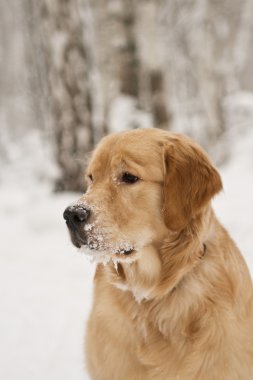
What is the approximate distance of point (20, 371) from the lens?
389 centimetres

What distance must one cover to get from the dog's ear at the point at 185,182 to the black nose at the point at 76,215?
46 centimetres

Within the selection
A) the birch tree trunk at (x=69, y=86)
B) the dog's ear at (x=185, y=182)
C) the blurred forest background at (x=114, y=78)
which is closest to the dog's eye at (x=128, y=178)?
the dog's ear at (x=185, y=182)

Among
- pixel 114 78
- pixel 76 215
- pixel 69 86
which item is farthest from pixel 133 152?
pixel 114 78

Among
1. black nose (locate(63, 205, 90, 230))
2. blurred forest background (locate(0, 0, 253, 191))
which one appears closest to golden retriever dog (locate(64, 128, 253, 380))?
black nose (locate(63, 205, 90, 230))

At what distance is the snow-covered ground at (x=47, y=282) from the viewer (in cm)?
408

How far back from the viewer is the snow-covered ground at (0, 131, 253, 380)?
4.08 m

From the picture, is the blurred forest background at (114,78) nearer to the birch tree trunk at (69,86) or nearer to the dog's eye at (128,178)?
the birch tree trunk at (69,86)

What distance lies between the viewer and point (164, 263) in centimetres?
292

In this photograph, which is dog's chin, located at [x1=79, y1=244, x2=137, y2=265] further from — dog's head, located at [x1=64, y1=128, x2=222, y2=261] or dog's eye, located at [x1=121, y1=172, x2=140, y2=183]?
dog's eye, located at [x1=121, y1=172, x2=140, y2=183]

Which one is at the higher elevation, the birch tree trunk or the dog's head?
the birch tree trunk

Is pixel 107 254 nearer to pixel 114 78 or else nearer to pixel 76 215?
pixel 76 215

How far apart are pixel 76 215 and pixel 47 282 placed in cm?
306

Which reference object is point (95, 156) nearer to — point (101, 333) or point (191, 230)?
point (191, 230)

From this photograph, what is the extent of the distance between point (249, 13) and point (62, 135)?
16291mm
